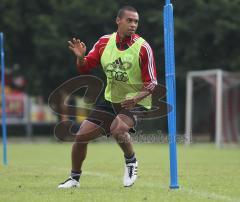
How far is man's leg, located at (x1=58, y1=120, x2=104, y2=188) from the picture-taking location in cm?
908

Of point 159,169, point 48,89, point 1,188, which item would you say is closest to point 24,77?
point 48,89

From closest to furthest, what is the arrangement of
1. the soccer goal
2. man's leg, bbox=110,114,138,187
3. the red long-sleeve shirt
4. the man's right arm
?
the red long-sleeve shirt < man's leg, bbox=110,114,138,187 < the man's right arm < the soccer goal

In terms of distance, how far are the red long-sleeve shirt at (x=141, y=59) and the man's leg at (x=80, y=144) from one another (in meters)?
0.73

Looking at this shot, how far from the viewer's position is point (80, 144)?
9.15m

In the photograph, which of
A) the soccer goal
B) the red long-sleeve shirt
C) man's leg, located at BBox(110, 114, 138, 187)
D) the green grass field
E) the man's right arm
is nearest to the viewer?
the green grass field

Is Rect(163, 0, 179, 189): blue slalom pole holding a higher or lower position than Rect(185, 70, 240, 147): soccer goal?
higher

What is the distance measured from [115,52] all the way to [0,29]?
2802 centimetres

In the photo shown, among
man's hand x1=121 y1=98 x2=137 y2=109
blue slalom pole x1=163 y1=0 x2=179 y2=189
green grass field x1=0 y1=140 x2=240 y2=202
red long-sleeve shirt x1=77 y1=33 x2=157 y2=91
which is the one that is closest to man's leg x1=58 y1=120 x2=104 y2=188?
green grass field x1=0 y1=140 x2=240 y2=202

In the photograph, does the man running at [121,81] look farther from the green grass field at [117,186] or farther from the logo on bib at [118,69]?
the green grass field at [117,186]

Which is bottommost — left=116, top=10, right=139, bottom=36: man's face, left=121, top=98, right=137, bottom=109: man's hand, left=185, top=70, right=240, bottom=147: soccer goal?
left=185, top=70, right=240, bottom=147: soccer goal

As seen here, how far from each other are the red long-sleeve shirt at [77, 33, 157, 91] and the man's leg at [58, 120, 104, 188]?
0.73 metres

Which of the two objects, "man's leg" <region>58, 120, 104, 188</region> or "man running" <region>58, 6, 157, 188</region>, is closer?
"man running" <region>58, 6, 157, 188</region>

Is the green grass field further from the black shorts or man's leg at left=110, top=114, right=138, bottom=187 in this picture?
the black shorts

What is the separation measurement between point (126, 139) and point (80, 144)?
0.61m
